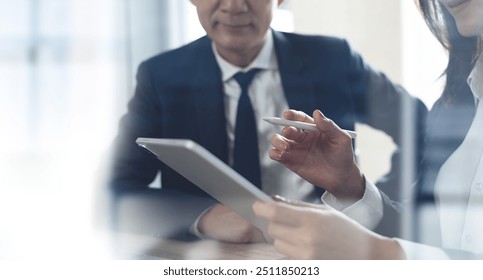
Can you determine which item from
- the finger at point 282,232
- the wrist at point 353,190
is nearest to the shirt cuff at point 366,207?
the wrist at point 353,190

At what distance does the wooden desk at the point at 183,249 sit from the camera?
1378mm

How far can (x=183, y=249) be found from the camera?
4.69 feet

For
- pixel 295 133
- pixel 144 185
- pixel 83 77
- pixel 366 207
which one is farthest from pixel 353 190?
pixel 83 77

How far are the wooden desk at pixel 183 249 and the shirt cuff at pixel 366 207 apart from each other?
0.49 ft

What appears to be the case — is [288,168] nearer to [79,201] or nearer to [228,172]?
[228,172]

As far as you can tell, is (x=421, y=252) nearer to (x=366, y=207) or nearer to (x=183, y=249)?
(x=366, y=207)

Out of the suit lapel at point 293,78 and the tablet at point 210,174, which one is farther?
the suit lapel at point 293,78

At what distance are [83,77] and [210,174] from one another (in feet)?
1.30

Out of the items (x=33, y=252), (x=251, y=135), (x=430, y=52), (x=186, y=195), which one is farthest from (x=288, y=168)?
(x=33, y=252)

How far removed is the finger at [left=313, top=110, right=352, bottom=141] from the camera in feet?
4.44

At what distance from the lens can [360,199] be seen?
1.41 meters

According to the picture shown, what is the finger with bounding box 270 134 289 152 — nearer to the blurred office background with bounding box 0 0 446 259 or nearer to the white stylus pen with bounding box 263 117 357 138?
the white stylus pen with bounding box 263 117 357 138

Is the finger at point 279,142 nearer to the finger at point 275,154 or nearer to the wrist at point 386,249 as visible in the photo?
the finger at point 275,154

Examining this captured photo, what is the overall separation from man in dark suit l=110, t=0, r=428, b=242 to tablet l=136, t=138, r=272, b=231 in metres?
0.09
